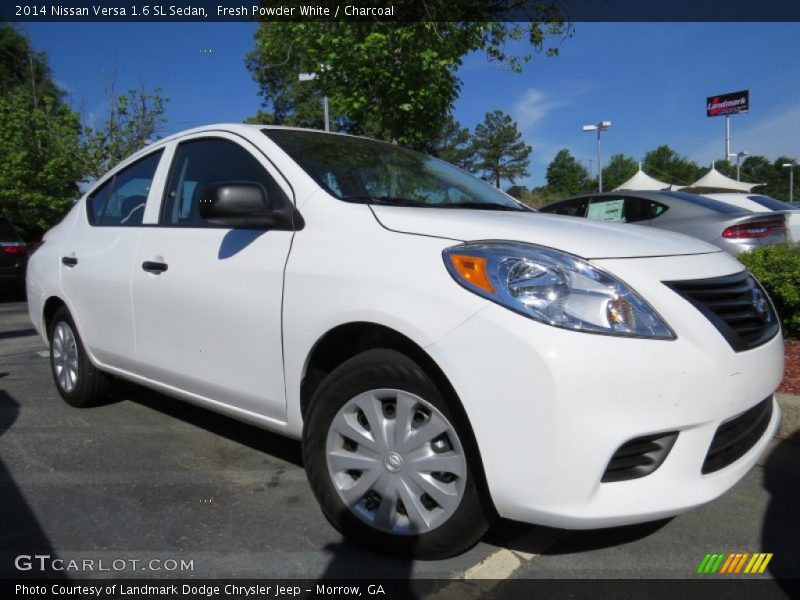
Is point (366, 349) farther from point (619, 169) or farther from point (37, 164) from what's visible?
point (619, 169)

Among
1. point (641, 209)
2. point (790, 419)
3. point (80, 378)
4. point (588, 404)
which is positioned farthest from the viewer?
point (641, 209)

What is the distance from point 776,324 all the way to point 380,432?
5.20 feet

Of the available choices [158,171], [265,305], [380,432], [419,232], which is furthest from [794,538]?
[158,171]

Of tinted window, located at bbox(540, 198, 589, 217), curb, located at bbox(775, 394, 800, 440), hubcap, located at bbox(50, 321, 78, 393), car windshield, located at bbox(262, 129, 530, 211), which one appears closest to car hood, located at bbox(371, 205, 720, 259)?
car windshield, located at bbox(262, 129, 530, 211)

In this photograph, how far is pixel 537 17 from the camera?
756cm

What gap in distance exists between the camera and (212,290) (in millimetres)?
2656

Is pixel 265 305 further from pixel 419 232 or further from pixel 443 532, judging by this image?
pixel 443 532

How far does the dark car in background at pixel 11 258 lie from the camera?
402 inches

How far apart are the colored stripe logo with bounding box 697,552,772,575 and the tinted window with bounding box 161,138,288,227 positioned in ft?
7.65

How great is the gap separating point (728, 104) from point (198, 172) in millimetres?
59192

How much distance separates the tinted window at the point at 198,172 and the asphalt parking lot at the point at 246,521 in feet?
4.06

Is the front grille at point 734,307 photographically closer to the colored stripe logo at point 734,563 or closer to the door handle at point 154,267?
the colored stripe logo at point 734,563

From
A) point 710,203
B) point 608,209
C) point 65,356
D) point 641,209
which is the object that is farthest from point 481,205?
point 608,209

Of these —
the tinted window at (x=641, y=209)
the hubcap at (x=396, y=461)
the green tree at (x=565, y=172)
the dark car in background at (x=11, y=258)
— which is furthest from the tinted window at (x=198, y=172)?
the green tree at (x=565, y=172)
